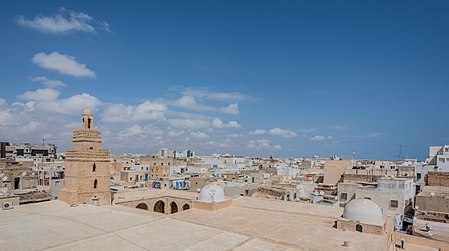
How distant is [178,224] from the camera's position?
52.6 ft

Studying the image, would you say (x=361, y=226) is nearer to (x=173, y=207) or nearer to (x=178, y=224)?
(x=178, y=224)

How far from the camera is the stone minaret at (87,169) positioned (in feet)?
73.9

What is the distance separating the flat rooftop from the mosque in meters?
0.04

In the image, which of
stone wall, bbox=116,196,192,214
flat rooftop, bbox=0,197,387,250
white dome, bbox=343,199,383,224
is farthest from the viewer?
stone wall, bbox=116,196,192,214

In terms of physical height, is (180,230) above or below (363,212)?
below

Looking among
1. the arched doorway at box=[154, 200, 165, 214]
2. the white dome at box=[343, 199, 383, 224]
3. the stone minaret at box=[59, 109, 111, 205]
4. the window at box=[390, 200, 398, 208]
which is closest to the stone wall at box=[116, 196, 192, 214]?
the arched doorway at box=[154, 200, 165, 214]

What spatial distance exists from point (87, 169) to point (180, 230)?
11.8 meters

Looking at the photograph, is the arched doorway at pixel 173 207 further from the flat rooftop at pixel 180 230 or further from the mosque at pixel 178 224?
the flat rooftop at pixel 180 230

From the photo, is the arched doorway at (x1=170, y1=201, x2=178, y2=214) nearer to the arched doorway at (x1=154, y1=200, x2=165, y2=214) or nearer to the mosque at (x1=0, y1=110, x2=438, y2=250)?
the arched doorway at (x1=154, y1=200, x2=165, y2=214)

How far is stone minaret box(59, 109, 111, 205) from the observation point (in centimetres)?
2252

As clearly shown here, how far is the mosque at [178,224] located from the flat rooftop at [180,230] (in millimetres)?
39

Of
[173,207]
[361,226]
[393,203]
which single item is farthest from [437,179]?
[173,207]

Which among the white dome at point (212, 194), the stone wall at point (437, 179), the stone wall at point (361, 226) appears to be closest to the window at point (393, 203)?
the stone wall at point (437, 179)

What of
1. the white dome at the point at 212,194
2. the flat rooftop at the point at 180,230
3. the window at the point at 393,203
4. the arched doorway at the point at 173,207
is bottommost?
the arched doorway at the point at 173,207
